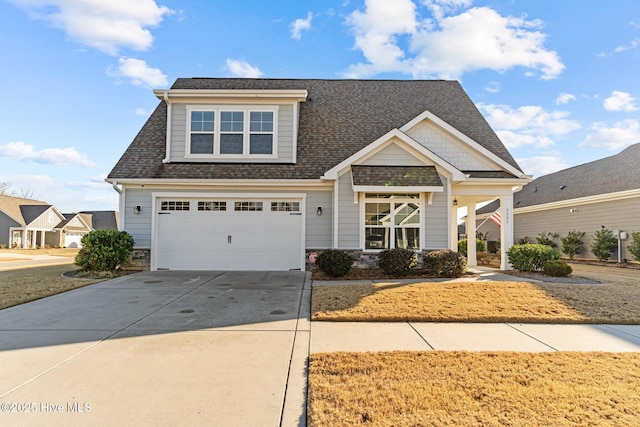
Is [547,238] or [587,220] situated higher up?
[587,220]

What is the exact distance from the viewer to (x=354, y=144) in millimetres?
12797

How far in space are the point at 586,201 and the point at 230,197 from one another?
55.8 ft

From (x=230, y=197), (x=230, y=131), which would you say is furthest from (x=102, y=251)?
(x=230, y=131)

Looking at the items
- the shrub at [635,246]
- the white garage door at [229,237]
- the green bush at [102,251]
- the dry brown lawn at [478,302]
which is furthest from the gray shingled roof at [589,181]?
the green bush at [102,251]

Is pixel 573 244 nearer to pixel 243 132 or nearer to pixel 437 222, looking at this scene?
pixel 437 222

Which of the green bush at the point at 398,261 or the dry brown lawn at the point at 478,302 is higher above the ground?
the green bush at the point at 398,261

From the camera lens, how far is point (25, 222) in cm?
3834

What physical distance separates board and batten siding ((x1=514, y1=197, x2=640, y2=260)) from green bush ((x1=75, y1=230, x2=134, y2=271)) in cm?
2014

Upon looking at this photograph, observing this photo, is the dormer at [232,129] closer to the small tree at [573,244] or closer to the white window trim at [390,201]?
the white window trim at [390,201]

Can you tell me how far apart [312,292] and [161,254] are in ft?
20.9

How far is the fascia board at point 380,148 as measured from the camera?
36.3 feet

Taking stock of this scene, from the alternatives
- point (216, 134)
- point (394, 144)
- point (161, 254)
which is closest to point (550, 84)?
point (394, 144)

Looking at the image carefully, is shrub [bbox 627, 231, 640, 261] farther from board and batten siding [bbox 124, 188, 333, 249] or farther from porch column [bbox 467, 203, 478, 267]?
board and batten siding [bbox 124, 188, 333, 249]

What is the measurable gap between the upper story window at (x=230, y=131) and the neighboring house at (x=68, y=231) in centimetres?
4074
